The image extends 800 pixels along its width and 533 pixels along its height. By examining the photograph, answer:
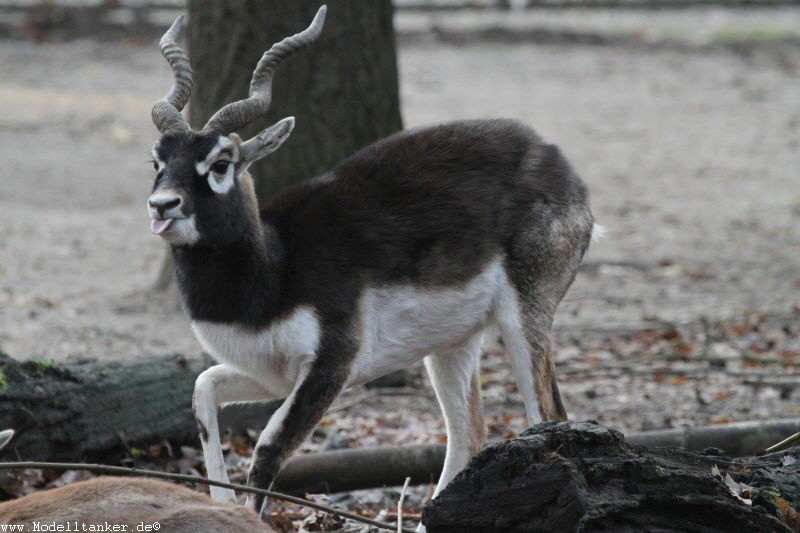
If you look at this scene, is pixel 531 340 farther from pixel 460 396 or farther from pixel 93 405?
pixel 93 405

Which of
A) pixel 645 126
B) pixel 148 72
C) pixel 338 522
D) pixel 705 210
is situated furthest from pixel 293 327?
pixel 148 72

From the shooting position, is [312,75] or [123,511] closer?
[123,511]

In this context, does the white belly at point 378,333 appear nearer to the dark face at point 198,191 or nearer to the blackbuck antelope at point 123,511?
the dark face at point 198,191

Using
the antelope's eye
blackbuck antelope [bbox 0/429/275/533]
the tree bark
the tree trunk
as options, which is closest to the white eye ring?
the antelope's eye

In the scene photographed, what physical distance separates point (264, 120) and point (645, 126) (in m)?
12.1

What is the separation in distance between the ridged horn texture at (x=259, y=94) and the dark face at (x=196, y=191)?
A: 10 centimetres

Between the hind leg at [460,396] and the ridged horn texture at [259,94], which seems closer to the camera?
the ridged horn texture at [259,94]

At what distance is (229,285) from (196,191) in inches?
18.7

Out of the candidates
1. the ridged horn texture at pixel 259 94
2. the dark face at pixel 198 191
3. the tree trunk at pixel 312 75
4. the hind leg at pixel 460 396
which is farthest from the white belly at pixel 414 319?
the tree trunk at pixel 312 75

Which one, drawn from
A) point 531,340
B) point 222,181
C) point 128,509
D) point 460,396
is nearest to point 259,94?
point 222,181

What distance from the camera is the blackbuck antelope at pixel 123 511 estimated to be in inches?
162

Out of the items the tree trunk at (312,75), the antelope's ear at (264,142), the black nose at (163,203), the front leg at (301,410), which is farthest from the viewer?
the tree trunk at (312,75)

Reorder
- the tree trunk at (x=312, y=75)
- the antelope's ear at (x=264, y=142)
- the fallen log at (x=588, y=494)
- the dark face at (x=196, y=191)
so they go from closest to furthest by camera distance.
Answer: the fallen log at (x=588, y=494) → the dark face at (x=196, y=191) → the antelope's ear at (x=264, y=142) → the tree trunk at (x=312, y=75)

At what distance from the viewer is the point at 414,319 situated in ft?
20.5
